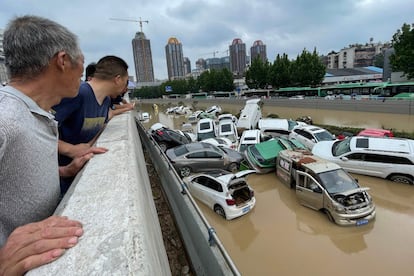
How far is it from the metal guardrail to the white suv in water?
23.9 feet

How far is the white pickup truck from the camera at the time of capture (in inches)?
233

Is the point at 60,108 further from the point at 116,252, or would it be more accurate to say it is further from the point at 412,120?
the point at 412,120

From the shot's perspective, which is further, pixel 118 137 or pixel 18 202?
pixel 118 137

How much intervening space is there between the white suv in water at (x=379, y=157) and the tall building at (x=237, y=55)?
389 ft

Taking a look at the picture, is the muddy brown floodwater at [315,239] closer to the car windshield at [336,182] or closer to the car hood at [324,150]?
the car windshield at [336,182]

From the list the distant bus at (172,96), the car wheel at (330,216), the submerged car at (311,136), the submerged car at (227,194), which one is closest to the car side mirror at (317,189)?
the car wheel at (330,216)

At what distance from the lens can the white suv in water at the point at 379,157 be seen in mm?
7902

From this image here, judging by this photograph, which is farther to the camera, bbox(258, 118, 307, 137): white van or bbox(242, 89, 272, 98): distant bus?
bbox(242, 89, 272, 98): distant bus

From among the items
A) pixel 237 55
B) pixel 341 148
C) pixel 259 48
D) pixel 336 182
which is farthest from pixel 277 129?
pixel 259 48

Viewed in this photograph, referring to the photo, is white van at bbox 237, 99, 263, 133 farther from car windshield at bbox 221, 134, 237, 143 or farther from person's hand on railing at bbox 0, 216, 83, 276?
person's hand on railing at bbox 0, 216, 83, 276

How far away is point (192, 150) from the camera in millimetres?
9883

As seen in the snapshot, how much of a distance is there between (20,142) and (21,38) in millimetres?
539

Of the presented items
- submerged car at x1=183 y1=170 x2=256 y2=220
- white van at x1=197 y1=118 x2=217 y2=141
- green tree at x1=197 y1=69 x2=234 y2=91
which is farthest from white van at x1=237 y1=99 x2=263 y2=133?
green tree at x1=197 y1=69 x2=234 y2=91

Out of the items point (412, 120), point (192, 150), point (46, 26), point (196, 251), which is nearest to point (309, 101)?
point (412, 120)
